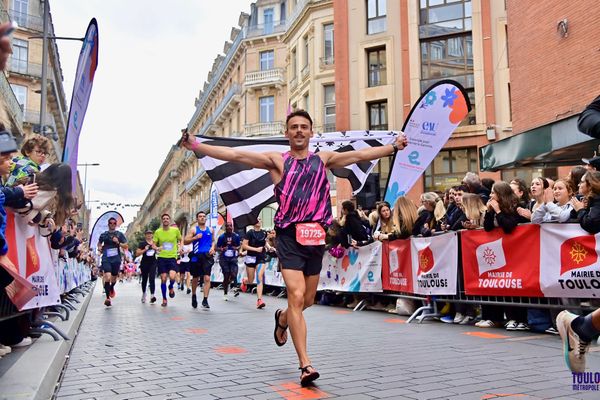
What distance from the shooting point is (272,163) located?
16.7ft

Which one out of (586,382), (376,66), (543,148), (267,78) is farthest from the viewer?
(267,78)

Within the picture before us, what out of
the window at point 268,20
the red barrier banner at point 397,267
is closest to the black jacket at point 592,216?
the red barrier banner at point 397,267

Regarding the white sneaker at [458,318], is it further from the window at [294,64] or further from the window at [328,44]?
the window at [294,64]

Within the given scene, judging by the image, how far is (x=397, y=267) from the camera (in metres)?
10.3

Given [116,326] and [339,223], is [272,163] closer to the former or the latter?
[116,326]

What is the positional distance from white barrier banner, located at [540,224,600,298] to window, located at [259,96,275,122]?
43.1 metres

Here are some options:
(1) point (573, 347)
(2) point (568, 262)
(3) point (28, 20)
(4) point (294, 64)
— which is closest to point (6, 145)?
(1) point (573, 347)

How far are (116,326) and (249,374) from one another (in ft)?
15.5

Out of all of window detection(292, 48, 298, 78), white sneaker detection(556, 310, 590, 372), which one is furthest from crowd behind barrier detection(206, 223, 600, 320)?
window detection(292, 48, 298, 78)

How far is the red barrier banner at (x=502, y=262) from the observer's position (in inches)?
298

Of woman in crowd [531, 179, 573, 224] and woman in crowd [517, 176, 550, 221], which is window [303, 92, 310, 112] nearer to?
woman in crowd [517, 176, 550, 221]

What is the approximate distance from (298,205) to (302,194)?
100 millimetres

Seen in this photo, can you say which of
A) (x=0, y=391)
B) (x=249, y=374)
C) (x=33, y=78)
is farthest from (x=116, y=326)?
(x=33, y=78)

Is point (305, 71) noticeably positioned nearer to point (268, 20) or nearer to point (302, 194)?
point (268, 20)
